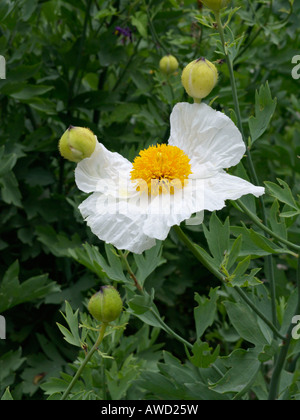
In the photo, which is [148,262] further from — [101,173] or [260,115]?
[260,115]

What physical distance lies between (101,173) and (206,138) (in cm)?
19

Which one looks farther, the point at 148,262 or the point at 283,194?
the point at 148,262

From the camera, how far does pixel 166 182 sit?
2.91ft

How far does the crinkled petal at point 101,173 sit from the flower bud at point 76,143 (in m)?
0.03

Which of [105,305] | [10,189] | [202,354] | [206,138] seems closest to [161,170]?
[206,138]

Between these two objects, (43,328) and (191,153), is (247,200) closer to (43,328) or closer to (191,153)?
(191,153)

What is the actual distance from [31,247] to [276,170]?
3.15ft

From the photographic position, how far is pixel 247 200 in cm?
108

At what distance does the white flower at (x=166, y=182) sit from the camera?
844mm

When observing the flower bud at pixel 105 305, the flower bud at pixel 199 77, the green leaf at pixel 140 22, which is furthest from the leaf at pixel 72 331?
the green leaf at pixel 140 22

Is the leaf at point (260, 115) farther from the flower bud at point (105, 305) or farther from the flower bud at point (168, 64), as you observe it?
the flower bud at point (168, 64)

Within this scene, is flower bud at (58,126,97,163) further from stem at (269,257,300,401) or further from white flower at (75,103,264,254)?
stem at (269,257,300,401)

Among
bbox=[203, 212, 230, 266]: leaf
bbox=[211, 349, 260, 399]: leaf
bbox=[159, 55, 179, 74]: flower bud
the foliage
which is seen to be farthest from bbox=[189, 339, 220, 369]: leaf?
bbox=[159, 55, 179, 74]: flower bud
